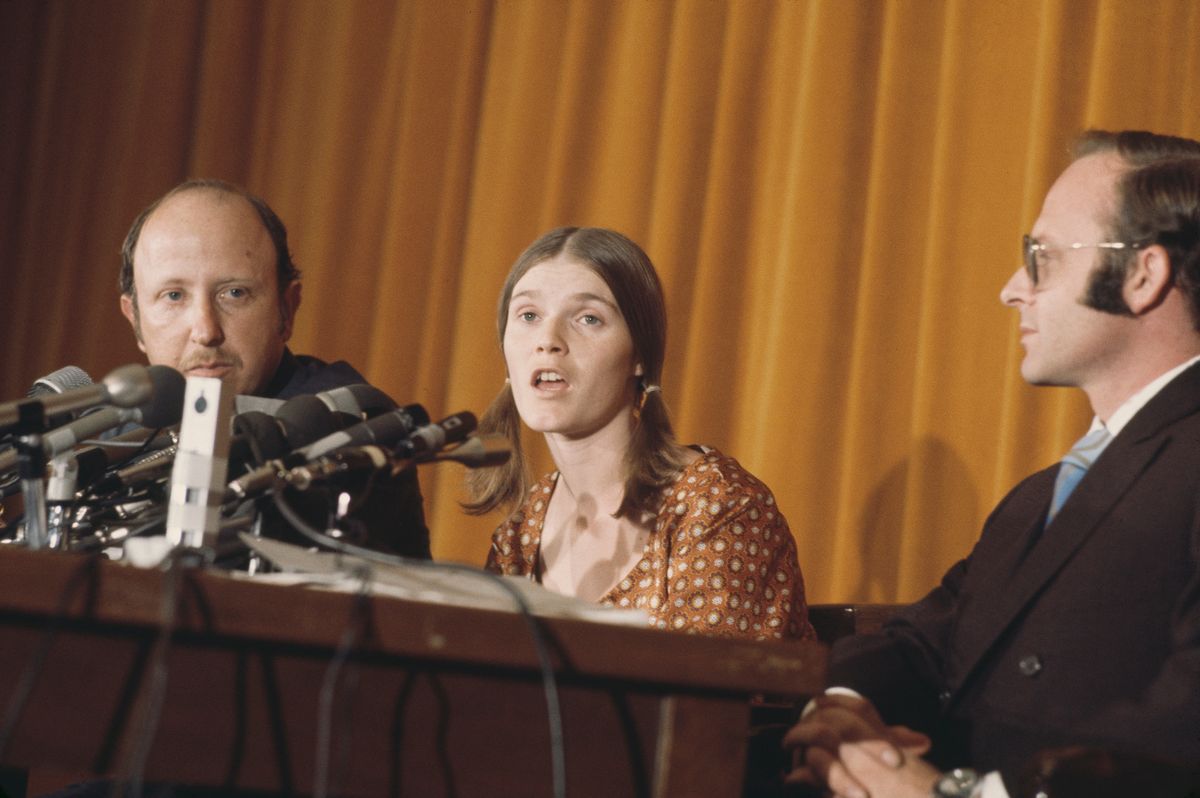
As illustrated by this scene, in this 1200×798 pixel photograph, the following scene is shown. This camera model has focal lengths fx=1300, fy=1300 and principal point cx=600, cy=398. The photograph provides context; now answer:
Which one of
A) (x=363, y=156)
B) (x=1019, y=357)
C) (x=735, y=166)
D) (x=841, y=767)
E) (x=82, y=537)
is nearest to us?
(x=841, y=767)

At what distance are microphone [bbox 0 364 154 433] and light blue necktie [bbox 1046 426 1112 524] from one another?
1.30 metres

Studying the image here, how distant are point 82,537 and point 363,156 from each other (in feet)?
8.21

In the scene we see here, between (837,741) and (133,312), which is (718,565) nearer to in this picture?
(837,741)

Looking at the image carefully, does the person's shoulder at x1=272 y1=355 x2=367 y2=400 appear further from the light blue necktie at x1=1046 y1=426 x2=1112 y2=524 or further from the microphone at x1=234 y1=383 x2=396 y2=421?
the light blue necktie at x1=1046 y1=426 x2=1112 y2=524

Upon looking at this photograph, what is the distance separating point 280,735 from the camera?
3.69ft

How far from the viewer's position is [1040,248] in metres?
2.02

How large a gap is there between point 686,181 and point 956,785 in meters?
2.24

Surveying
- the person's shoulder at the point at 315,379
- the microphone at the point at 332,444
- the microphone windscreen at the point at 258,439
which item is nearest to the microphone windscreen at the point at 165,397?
the microphone windscreen at the point at 258,439

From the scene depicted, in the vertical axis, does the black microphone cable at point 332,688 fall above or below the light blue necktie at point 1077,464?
below

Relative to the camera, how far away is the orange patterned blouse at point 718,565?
2189mm

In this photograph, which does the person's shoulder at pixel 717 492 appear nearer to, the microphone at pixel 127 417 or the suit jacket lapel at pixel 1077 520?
the suit jacket lapel at pixel 1077 520

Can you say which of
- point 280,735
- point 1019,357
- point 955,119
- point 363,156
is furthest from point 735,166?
point 280,735

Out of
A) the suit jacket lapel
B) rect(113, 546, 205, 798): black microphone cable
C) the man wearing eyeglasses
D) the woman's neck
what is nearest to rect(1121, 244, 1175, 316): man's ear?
the man wearing eyeglasses

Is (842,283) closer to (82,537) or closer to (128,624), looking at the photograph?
(82,537)
